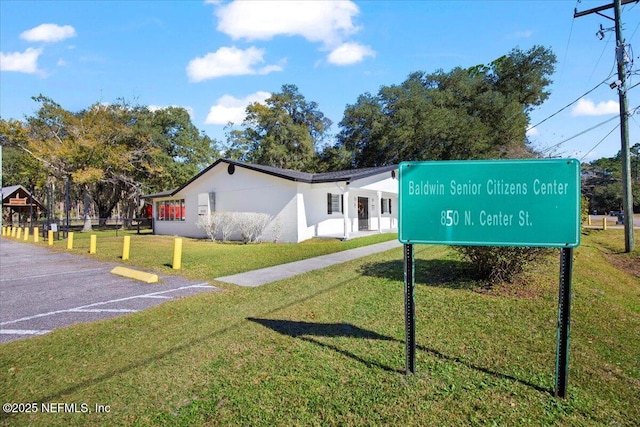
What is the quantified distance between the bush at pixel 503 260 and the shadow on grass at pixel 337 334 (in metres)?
2.95

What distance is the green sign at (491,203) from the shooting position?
2.94 m

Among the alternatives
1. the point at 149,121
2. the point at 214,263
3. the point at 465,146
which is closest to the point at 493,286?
the point at 214,263

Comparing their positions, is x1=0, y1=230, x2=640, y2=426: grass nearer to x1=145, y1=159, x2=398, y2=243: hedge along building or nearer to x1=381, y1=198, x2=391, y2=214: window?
x1=145, y1=159, x2=398, y2=243: hedge along building

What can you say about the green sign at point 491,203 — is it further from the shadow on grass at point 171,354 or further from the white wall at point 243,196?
the white wall at point 243,196

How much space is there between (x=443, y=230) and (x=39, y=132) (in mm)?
35169

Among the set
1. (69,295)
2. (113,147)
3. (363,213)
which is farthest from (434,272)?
(113,147)

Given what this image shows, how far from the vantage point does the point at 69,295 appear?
21.9 feet

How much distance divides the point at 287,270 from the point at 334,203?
33.0ft

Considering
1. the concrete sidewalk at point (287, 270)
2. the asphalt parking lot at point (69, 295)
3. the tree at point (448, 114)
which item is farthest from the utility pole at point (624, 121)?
the tree at point (448, 114)

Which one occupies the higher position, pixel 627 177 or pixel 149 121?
pixel 149 121

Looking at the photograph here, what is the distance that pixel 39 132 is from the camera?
91.6 ft

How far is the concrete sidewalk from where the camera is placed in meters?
7.53

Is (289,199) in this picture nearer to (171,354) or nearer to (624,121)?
(171,354)

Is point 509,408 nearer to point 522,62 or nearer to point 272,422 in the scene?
point 272,422
